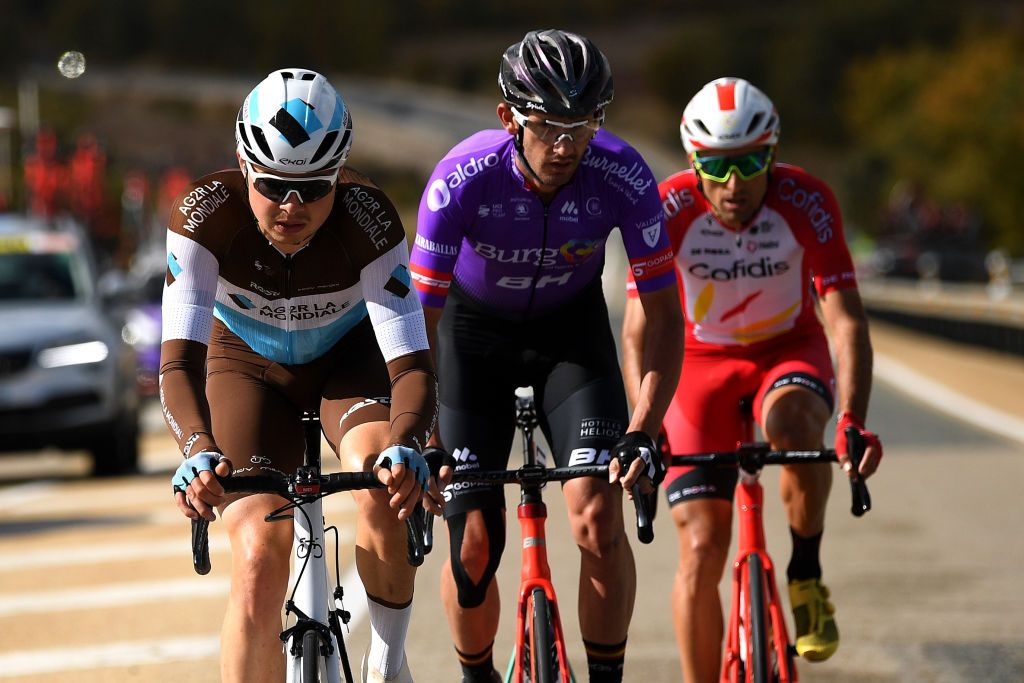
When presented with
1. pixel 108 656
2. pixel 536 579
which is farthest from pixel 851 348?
pixel 108 656

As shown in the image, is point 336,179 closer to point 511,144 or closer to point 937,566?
point 511,144

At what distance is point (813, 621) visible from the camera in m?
6.55

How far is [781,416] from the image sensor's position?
6.61 m

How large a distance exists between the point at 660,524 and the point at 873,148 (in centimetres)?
9557

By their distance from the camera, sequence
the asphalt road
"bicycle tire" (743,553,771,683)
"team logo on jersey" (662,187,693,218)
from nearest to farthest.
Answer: "bicycle tire" (743,553,771,683)
"team logo on jersey" (662,187,693,218)
the asphalt road

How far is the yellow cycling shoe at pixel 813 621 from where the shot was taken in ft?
21.2

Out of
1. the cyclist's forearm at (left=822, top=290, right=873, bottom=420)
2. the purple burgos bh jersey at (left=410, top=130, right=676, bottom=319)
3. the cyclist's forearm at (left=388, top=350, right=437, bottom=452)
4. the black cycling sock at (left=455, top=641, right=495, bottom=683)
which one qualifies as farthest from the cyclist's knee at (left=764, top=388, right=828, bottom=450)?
the cyclist's forearm at (left=388, top=350, right=437, bottom=452)

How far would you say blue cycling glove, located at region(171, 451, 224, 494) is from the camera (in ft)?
15.5

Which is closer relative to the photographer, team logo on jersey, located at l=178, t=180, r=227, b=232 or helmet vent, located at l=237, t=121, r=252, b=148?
helmet vent, located at l=237, t=121, r=252, b=148

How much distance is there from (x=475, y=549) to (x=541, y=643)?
66 cm

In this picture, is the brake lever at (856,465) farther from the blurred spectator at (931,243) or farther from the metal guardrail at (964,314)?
the blurred spectator at (931,243)

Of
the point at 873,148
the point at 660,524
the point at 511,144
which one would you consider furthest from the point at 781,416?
the point at 873,148

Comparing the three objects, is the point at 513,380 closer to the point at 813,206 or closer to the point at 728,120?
the point at 728,120

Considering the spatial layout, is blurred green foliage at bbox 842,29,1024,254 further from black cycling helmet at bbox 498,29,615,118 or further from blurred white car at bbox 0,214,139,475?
black cycling helmet at bbox 498,29,615,118
